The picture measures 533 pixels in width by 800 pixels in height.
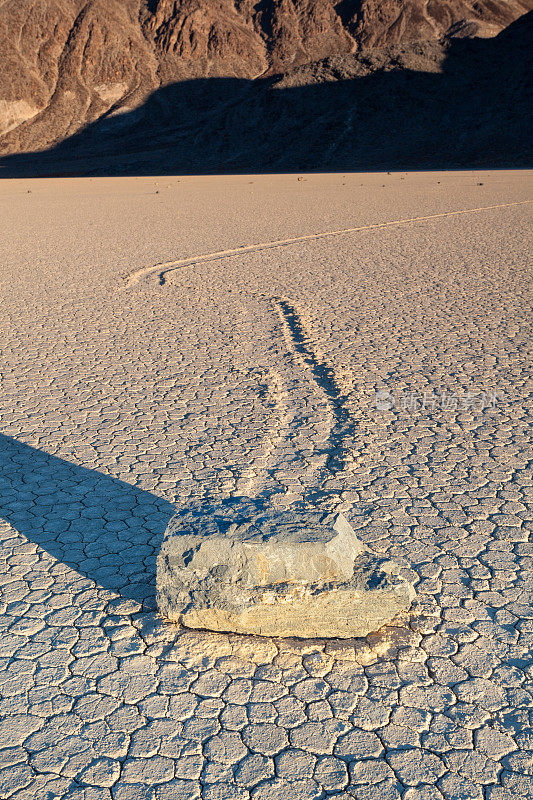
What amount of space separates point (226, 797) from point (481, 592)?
162 centimetres

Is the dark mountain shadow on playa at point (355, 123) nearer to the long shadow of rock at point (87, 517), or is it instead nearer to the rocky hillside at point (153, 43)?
the rocky hillside at point (153, 43)

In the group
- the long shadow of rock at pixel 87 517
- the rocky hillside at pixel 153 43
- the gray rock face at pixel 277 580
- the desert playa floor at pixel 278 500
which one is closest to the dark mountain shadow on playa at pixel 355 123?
the rocky hillside at pixel 153 43

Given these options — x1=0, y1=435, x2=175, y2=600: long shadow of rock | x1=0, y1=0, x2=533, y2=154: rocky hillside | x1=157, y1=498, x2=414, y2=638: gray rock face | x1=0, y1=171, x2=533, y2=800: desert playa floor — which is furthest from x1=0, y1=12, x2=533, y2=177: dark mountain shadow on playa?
x1=157, y1=498, x2=414, y2=638: gray rock face

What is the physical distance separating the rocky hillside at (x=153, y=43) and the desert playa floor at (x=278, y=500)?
64212mm

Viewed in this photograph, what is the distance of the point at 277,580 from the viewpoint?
10.2 ft

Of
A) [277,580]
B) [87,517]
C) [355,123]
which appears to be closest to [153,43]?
[355,123]

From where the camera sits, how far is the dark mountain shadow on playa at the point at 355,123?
158ft

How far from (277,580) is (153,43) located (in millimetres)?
78692

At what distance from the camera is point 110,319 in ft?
27.9

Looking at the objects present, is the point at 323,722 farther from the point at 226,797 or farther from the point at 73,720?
the point at 73,720

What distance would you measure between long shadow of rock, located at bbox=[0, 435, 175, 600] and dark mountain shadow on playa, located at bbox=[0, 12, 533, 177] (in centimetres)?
4231

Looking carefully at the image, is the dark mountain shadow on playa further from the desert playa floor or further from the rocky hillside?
the desert playa floor

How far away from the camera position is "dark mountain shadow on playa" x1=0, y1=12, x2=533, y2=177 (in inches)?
1897

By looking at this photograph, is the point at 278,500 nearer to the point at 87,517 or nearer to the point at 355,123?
the point at 87,517
